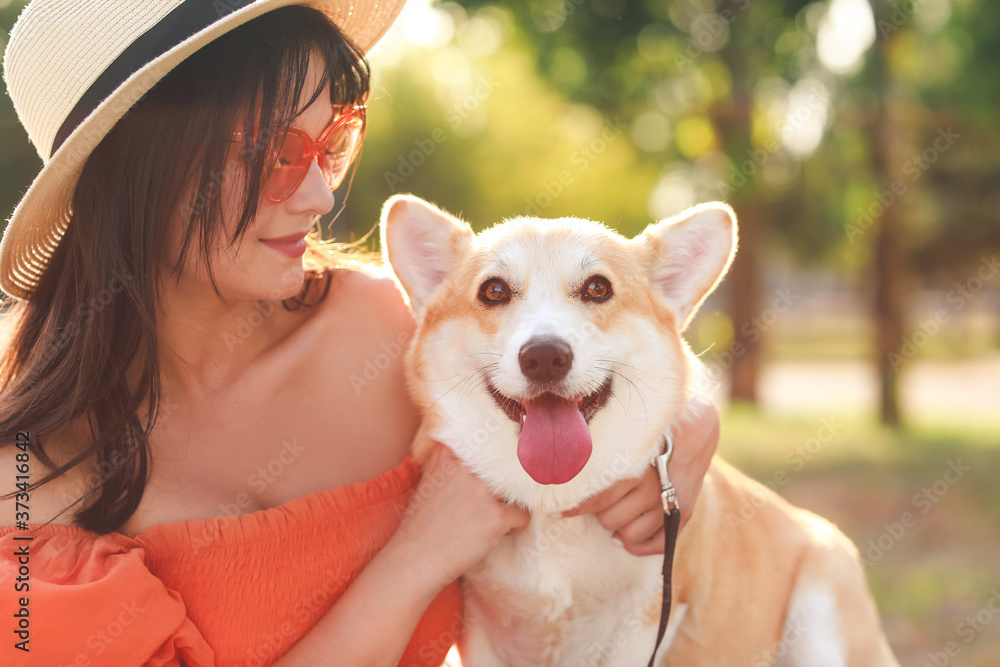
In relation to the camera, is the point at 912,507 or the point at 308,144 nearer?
the point at 308,144

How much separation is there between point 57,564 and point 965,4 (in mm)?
7895

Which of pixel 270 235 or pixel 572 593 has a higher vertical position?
pixel 270 235

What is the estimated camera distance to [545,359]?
1829 mm

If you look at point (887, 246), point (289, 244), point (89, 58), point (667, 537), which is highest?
point (89, 58)

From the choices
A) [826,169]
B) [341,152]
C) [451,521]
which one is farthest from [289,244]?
[826,169]

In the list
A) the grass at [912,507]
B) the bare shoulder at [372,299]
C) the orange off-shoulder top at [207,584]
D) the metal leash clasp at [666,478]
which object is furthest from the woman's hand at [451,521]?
the grass at [912,507]

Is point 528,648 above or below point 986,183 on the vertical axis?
above

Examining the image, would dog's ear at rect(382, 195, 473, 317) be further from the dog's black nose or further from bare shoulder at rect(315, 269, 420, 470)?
the dog's black nose

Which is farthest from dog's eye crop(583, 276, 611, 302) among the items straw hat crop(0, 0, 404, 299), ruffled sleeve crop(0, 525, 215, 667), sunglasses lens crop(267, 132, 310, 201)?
ruffled sleeve crop(0, 525, 215, 667)

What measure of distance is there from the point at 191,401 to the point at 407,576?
77 cm

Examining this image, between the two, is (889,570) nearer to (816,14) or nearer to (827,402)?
(816,14)

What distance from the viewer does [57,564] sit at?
1.61 m

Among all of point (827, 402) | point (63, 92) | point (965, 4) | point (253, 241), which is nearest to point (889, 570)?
point (253, 241)

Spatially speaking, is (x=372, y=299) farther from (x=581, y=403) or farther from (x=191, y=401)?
(x=581, y=403)
